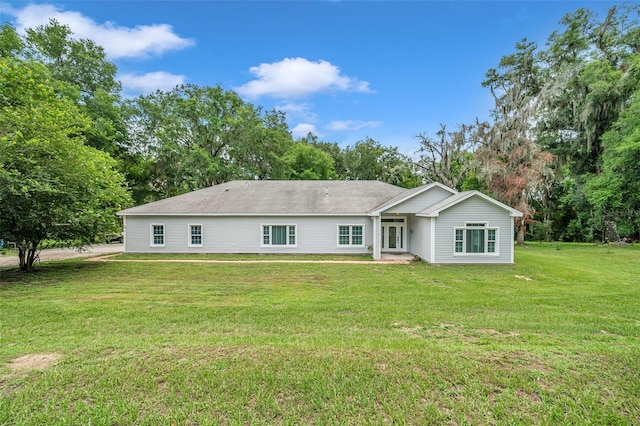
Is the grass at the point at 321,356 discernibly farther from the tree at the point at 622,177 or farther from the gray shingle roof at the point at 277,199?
the tree at the point at 622,177

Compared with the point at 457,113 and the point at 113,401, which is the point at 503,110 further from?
the point at 113,401

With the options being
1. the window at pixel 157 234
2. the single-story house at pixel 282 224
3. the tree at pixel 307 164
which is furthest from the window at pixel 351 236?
the tree at pixel 307 164

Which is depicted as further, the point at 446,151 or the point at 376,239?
the point at 446,151

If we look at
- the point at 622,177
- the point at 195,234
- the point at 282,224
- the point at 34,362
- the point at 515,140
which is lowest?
the point at 34,362

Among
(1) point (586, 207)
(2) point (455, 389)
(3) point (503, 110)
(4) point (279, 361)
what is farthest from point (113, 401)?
(1) point (586, 207)

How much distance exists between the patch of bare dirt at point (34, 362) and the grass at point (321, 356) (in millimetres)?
83

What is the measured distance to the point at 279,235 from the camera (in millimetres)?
16578

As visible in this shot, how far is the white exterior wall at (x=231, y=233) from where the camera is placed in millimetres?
16469

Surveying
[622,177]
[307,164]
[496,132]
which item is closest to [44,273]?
[307,164]

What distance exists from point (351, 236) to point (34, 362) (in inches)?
545

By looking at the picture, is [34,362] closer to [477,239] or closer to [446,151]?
[477,239]

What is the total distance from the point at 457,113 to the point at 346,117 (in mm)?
9763

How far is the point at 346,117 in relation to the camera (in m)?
27.8

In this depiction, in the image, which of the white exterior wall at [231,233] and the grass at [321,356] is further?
the white exterior wall at [231,233]
